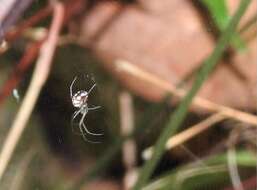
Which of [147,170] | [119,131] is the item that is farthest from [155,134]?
[147,170]

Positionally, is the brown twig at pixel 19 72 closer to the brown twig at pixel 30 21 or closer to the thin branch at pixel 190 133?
the brown twig at pixel 30 21

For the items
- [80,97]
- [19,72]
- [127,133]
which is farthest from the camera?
[127,133]

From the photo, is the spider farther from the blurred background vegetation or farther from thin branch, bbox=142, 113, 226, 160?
thin branch, bbox=142, 113, 226, 160

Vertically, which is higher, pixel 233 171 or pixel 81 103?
pixel 81 103

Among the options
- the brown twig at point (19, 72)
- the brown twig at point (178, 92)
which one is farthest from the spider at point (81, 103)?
the brown twig at point (178, 92)

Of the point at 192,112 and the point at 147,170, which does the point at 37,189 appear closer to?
the point at 147,170

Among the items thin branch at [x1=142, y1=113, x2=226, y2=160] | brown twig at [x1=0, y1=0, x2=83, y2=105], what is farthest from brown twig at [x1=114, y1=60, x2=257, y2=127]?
brown twig at [x1=0, y1=0, x2=83, y2=105]

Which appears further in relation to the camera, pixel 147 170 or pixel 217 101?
pixel 217 101

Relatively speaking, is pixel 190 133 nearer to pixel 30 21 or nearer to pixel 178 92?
pixel 178 92

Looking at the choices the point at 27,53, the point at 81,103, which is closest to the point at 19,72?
the point at 27,53
